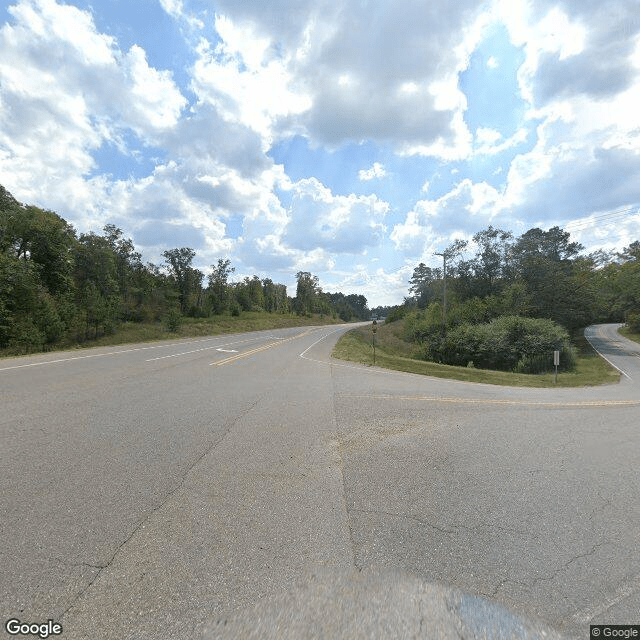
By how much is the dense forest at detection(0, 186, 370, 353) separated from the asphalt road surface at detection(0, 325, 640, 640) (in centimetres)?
2504

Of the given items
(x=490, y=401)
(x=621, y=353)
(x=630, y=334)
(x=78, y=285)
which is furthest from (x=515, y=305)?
(x=78, y=285)

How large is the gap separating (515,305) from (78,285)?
50.7 m

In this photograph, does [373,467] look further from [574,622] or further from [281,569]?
[574,622]

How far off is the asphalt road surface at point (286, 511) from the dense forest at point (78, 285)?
82.1ft

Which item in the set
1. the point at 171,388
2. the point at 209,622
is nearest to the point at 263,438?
the point at 209,622

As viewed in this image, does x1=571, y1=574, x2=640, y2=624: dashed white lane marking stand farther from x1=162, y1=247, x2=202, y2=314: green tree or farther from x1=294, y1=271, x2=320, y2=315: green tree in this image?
x1=294, y1=271, x2=320, y2=315: green tree

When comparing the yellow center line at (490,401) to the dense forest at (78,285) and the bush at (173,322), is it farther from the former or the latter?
the bush at (173,322)

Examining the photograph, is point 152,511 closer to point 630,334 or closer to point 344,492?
point 344,492

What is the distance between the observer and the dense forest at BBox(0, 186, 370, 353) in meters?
26.9

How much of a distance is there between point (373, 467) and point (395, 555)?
6.23ft

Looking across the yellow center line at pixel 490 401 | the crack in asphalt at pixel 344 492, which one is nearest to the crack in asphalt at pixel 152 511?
the crack in asphalt at pixel 344 492

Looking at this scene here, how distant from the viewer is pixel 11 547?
9.25 ft

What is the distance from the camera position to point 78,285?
42125 millimetres

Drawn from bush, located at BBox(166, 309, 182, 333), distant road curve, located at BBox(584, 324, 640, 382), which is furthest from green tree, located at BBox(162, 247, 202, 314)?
distant road curve, located at BBox(584, 324, 640, 382)
